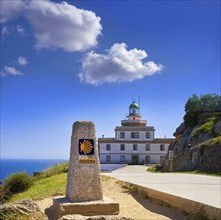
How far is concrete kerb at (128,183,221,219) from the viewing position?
905cm

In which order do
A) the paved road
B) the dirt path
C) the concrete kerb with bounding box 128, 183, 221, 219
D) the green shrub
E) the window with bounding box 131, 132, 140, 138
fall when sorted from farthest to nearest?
the window with bounding box 131, 132, 140, 138 → the green shrub → the paved road → the dirt path → the concrete kerb with bounding box 128, 183, 221, 219

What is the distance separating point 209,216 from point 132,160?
53665 millimetres

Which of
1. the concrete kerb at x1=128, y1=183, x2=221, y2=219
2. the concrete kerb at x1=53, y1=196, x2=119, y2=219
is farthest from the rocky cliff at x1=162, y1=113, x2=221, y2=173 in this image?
the concrete kerb at x1=53, y1=196, x2=119, y2=219

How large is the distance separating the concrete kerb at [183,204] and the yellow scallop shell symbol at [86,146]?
3051mm

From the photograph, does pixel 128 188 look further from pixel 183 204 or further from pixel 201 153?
pixel 201 153

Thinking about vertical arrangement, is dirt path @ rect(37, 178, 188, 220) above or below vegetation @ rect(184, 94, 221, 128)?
below

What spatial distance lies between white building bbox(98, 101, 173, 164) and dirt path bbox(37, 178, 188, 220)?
153ft

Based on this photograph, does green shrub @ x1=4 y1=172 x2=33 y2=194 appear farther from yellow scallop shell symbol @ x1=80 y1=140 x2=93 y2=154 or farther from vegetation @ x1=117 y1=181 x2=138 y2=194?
yellow scallop shell symbol @ x1=80 y1=140 x2=93 y2=154

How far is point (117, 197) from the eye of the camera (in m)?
13.9

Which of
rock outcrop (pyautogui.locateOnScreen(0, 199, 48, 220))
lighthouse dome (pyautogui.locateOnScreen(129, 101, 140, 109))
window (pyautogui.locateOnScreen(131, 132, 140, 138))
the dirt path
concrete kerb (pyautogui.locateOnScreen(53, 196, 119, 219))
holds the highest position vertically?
lighthouse dome (pyautogui.locateOnScreen(129, 101, 140, 109))

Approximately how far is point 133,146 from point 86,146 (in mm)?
52350

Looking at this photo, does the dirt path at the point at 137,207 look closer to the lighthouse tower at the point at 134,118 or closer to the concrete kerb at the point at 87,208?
the concrete kerb at the point at 87,208

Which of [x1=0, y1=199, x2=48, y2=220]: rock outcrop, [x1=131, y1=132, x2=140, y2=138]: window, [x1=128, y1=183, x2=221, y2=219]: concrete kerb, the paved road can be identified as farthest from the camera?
[x1=131, y1=132, x2=140, y2=138]: window

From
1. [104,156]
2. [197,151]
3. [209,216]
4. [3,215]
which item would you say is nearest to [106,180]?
[209,216]
